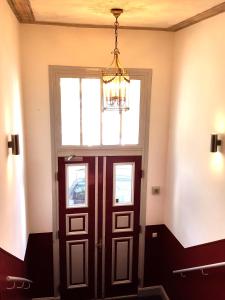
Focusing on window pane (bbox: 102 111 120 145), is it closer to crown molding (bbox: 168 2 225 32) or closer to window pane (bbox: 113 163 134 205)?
window pane (bbox: 113 163 134 205)

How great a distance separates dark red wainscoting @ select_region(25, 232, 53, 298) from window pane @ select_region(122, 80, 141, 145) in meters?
1.82

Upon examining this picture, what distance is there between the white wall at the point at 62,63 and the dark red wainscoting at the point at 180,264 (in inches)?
39.5

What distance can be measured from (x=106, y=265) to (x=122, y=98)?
9.70 ft

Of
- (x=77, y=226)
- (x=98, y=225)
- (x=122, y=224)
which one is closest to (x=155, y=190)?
(x=122, y=224)

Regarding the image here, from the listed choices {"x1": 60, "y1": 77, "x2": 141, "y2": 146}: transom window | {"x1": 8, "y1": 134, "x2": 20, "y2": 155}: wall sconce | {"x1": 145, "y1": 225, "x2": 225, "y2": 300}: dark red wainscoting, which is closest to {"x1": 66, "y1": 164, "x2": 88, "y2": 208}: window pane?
{"x1": 60, "y1": 77, "x2": 141, "y2": 146}: transom window

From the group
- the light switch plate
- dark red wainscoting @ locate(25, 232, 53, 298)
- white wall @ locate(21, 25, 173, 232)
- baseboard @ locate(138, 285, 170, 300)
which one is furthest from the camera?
baseboard @ locate(138, 285, 170, 300)

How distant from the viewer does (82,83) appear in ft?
14.4

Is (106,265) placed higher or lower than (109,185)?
lower

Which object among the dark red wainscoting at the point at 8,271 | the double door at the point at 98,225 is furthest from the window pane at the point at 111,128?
the dark red wainscoting at the point at 8,271

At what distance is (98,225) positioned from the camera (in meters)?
4.84

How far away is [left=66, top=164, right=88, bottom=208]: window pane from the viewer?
4625mm

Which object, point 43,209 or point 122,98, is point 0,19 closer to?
point 122,98

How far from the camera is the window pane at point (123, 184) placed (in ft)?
15.6

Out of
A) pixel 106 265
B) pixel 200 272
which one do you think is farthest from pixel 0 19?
pixel 106 265
